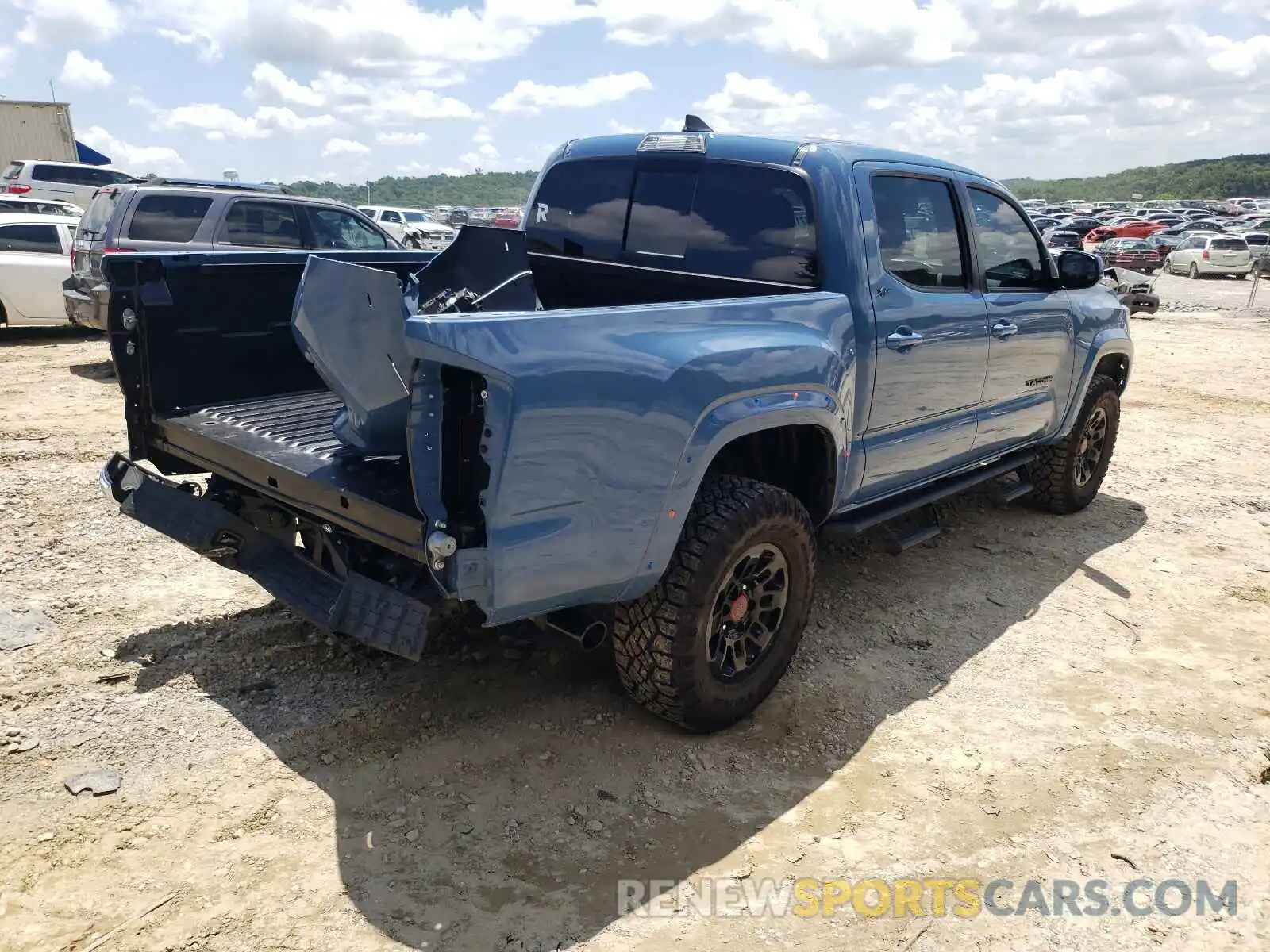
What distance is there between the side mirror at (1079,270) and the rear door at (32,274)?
10.9m

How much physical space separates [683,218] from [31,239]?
10550 millimetres

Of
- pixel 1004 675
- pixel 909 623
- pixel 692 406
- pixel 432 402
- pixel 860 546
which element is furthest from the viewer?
pixel 860 546

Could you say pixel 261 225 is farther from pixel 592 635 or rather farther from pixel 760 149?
pixel 592 635

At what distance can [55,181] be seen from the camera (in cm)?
2184

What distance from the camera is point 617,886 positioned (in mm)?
2672

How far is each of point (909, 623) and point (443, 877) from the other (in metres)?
2.66

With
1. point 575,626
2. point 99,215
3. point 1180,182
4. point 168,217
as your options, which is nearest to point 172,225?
point 168,217

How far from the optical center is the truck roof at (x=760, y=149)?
12.7ft

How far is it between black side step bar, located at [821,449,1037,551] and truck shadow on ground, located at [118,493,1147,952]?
1.43ft

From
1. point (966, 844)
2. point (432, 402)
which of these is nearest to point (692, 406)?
point (432, 402)

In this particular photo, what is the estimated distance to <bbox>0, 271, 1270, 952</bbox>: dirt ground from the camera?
2.56 meters

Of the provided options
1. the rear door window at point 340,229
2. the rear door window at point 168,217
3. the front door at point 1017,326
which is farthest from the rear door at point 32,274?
the front door at point 1017,326

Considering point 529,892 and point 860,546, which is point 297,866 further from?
point 860,546

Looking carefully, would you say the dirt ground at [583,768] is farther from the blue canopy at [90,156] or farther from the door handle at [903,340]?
the blue canopy at [90,156]
